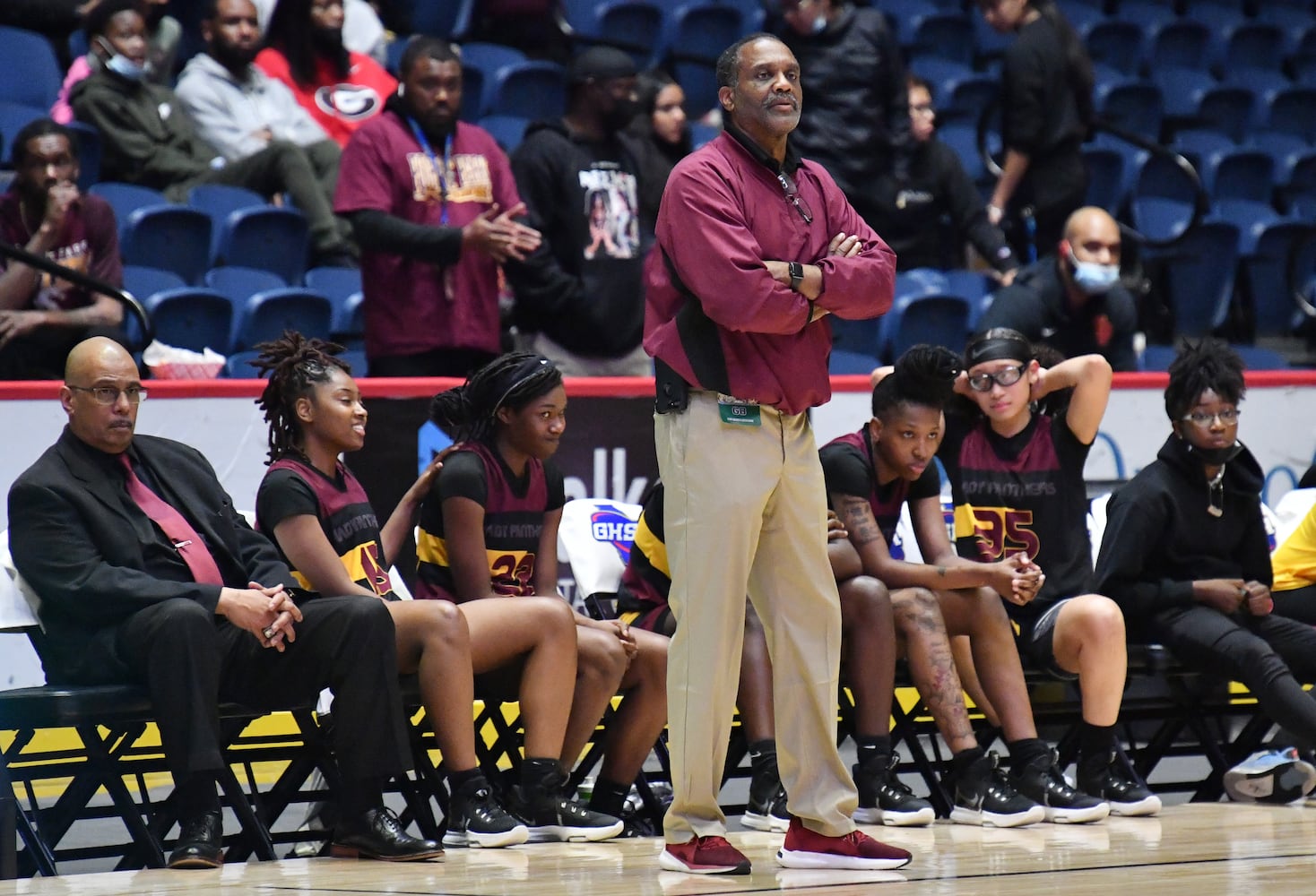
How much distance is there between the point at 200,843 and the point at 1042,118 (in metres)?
6.62

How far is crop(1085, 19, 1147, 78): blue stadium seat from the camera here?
13078mm

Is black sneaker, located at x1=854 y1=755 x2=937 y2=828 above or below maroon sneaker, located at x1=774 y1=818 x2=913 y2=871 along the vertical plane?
below

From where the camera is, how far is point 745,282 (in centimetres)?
437

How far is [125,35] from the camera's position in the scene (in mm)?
8945

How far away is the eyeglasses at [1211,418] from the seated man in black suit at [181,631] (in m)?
2.99

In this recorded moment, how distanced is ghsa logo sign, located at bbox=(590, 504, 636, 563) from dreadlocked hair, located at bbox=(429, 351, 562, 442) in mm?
694

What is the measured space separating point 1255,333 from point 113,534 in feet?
27.1

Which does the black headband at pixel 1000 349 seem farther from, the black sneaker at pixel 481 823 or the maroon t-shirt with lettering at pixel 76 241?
the maroon t-shirt with lettering at pixel 76 241

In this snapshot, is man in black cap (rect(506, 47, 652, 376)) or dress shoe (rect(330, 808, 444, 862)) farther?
man in black cap (rect(506, 47, 652, 376))

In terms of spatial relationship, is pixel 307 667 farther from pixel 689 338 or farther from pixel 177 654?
pixel 689 338

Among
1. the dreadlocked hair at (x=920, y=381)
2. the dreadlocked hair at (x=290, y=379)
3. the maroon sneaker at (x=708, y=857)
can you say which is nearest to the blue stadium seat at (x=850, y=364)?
the dreadlocked hair at (x=920, y=381)

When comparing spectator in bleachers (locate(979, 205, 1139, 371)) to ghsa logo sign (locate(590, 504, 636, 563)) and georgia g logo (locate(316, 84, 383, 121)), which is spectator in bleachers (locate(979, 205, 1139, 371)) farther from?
georgia g logo (locate(316, 84, 383, 121))

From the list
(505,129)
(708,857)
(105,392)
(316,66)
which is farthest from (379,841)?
(505,129)

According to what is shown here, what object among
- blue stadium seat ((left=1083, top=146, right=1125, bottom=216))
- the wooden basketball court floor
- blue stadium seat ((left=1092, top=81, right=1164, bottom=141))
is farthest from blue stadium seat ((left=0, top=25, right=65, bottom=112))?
blue stadium seat ((left=1092, top=81, right=1164, bottom=141))
